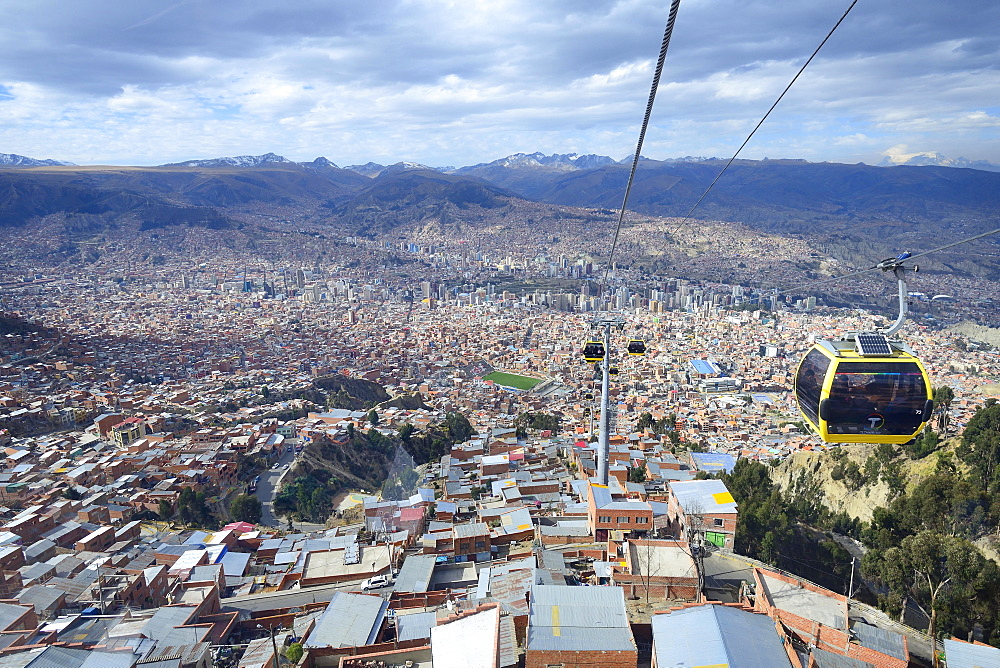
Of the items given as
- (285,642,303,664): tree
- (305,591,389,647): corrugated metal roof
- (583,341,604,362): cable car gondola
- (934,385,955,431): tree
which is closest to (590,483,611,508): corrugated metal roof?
(583,341,604,362): cable car gondola

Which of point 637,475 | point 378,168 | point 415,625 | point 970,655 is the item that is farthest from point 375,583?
point 378,168

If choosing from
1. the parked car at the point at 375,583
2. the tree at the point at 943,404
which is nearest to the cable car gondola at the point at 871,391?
the parked car at the point at 375,583

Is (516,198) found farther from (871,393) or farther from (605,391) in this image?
(871,393)

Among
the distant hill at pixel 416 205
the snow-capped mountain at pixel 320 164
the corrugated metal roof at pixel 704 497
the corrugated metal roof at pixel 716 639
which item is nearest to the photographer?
the corrugated metal roof at pixel 716 639

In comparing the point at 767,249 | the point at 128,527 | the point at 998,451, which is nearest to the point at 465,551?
the point at 128,527

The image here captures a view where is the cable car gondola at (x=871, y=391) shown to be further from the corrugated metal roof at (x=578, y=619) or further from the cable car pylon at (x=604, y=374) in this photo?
the cable car pylon at (x=604, y=374)

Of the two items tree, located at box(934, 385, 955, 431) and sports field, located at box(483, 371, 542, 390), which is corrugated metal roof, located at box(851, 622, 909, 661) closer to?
tree, located at box(934, 385, 955, 431)

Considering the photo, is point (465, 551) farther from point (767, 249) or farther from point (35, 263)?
point (767, 249)
